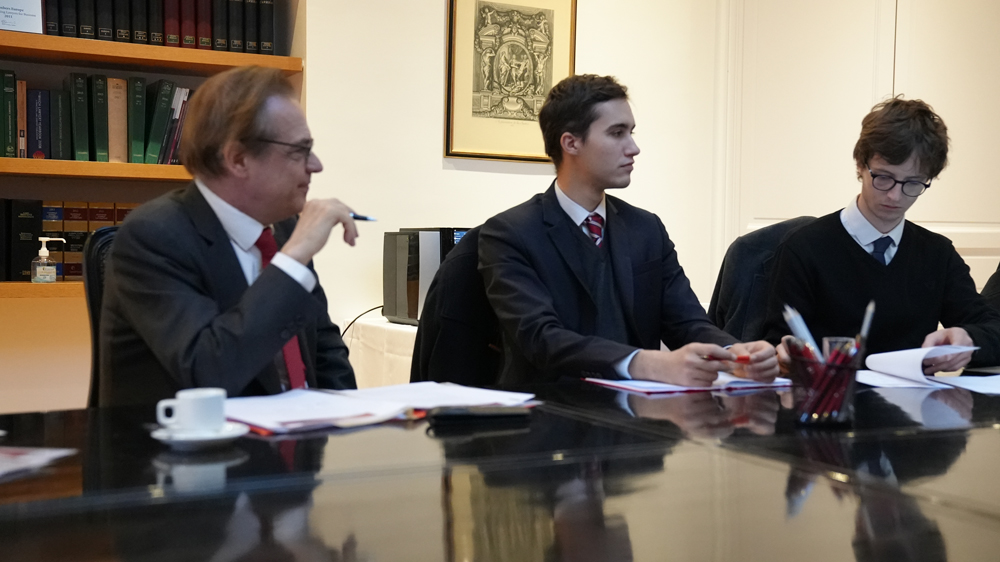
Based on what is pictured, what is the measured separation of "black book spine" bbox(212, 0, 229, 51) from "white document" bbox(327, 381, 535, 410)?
2100 millimetres

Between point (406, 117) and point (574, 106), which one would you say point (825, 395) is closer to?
point (574, 106)

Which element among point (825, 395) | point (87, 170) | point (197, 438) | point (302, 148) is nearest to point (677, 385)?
point (825, 395)

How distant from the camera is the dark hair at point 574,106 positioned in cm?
226

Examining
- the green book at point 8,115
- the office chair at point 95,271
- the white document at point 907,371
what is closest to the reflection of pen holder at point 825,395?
the white document at point 907,371

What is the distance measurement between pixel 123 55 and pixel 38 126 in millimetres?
346

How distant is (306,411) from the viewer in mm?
1231

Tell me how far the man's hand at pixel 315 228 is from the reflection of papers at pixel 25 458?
53 cm

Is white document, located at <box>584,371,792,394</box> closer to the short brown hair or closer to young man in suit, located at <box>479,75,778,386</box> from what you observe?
young man in suit, located at <box>479,75,778,386</box>

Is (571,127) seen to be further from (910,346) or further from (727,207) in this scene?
(727,207)

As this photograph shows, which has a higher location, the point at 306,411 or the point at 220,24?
the point at 220,24

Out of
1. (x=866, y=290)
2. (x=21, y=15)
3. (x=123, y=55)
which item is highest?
(x=21, y=15)

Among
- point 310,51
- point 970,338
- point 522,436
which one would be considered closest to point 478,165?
point 310,51

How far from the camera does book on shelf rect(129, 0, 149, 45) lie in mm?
3090

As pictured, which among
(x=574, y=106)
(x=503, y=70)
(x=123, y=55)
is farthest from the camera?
(x=503, y=70)
